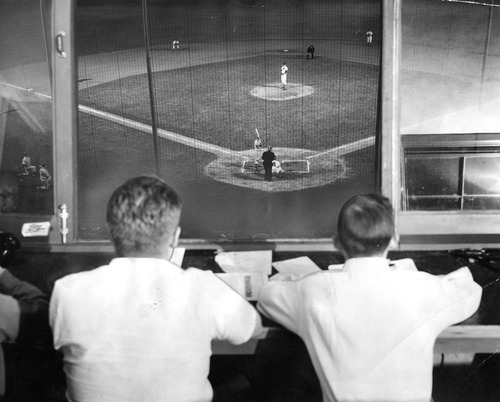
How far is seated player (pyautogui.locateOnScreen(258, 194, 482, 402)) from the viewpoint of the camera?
95 centimetres

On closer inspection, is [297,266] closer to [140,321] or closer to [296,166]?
[140,321]

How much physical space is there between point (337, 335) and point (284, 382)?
89 cm

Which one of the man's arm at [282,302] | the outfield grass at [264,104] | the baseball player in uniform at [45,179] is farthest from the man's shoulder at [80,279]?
the outfield grass at [264,104]

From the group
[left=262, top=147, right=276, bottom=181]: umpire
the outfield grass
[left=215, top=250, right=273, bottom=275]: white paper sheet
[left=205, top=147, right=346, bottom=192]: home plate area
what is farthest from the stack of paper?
the outfield grass

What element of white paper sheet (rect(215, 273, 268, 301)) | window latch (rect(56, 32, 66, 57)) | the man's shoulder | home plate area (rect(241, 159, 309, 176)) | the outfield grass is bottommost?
white paper sheet (rect(215, 273, 268, 301))

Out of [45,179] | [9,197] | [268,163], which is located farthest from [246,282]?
[268,163]

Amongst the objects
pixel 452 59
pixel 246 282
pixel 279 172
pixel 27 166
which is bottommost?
pixel 246 282

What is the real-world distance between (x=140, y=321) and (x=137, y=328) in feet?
0.05

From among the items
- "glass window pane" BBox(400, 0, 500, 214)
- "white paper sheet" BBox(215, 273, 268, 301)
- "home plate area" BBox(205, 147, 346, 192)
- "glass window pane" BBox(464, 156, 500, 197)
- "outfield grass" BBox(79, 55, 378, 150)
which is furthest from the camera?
"outfield grass" BBox(79, 55, 378, 150)

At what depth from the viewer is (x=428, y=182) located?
77.6 inches

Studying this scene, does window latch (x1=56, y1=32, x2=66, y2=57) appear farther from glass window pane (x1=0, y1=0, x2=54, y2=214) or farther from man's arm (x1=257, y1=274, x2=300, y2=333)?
man's arm (x1=257, y1=274, x2=300, y2=333)

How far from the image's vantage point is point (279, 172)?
25.1 feet

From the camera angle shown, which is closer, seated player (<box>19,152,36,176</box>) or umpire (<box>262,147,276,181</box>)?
seated player (<box>19,152,36,176</box>)

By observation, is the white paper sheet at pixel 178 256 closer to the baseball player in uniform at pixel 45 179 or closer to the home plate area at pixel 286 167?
the baseball player in uniform at pixel 45 179
